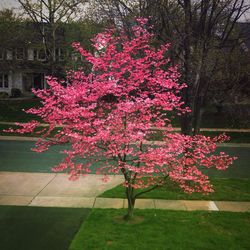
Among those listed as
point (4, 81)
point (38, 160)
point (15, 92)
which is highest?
point (4, 81)

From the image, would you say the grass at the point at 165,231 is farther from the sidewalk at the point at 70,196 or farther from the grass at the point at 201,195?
the grass at the point at 201,195

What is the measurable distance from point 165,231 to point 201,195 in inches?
132

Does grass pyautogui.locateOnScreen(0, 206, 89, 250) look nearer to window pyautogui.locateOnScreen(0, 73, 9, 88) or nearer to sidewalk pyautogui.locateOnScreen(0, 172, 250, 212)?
sidewalk pyautogui.locateOnScreen(0, 172, 250, 212)

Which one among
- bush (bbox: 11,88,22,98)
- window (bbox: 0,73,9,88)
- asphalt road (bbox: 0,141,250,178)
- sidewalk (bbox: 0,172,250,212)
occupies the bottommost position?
sidewalk (bbox: 0,172,250,212)

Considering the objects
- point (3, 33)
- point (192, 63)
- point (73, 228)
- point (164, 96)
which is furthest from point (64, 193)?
point (3, 33)

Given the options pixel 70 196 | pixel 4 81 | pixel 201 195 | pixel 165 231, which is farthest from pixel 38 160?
pixel 4 81

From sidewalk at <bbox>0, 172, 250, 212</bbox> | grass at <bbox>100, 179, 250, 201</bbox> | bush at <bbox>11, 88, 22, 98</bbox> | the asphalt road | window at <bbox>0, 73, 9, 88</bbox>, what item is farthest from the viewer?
window at <bbox>0, 73, 9, 88</bbox>

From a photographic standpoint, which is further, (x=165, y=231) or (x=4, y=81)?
(x=4, y=81)

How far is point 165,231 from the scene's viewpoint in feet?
28.7

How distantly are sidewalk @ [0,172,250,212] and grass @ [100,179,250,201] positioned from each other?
0.97 feet

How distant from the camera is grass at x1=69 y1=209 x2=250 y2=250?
8.02 metres

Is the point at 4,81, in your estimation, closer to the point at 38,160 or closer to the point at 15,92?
the point at 15,92

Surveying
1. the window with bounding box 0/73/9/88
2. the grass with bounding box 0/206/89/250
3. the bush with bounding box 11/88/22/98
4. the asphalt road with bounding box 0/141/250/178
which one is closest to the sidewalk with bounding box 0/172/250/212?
the grass with bounding box 0/206/89/250

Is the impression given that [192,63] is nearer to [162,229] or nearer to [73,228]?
[162,229]
